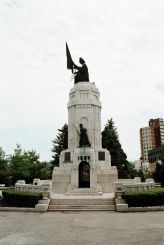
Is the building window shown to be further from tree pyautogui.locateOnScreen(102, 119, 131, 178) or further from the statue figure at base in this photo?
tree pyautogui.locateOnScreen(102, 119, 131, 178)

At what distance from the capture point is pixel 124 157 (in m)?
45.6

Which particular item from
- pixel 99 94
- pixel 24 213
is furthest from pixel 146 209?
pixel 99 94

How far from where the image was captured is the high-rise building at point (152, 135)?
444 feet

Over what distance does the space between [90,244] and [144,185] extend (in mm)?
10716

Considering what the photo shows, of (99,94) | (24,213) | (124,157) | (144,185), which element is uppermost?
(99,94)

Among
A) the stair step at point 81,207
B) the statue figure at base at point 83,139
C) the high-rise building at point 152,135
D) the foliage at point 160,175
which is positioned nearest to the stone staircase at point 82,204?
the stair step at point 81,207

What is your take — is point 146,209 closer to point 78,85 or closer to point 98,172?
point 98,172

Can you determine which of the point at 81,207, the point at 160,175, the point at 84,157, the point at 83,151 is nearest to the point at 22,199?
the point at 81,207

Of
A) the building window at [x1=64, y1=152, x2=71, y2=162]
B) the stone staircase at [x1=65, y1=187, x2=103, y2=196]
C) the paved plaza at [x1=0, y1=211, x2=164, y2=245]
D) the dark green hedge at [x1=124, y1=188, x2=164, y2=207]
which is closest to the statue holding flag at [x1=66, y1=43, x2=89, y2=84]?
the building window at [x1=64, y1=152, x2=71, y2=162]

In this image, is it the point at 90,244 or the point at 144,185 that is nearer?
the point at 90,244

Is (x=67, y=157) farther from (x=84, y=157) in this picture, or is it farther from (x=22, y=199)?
(x=22, y=199)

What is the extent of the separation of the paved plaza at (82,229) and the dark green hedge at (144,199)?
144cm

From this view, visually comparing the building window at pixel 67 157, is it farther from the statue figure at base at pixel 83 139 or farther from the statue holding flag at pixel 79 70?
the statue holding flag at pixel 79 70

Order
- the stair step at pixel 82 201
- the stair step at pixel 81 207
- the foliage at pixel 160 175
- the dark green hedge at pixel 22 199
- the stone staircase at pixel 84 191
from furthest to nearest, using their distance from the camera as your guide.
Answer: the foliage at pixel 160 175, the stone staircase at pixel 84 191, the stair step at pixel 82 201, the dark green hedge at pixel 22 199, the stair step at pixel 81 207
